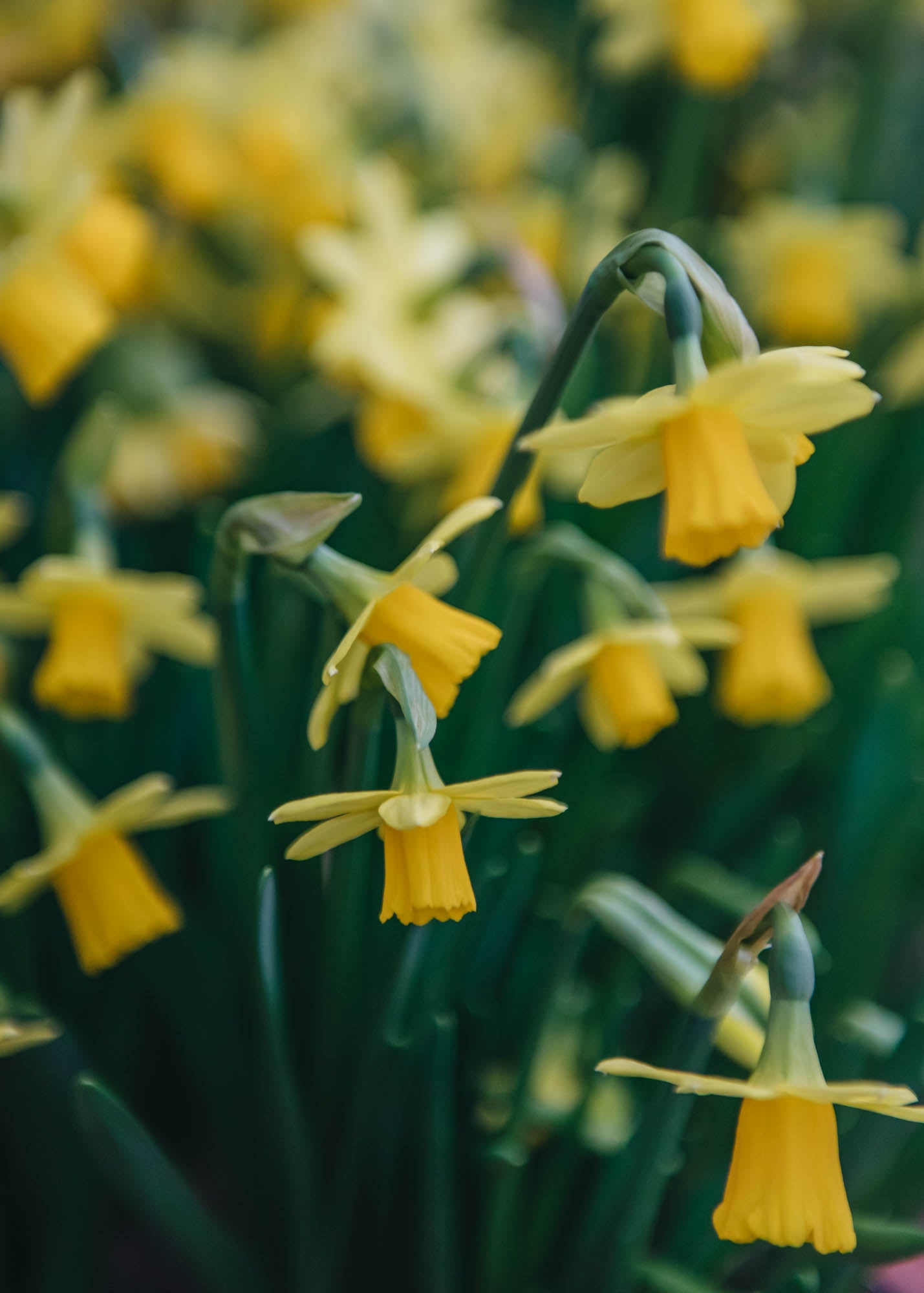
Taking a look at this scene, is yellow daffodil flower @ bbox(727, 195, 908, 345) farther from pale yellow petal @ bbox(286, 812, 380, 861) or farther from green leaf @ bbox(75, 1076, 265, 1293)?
green leaf @ bbox(75, 1076, 265, 1293)

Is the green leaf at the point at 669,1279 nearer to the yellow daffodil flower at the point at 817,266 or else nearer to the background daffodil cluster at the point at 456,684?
the background daffodil cluster at the point at 456,684

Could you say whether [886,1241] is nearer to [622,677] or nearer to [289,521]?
[622,677]

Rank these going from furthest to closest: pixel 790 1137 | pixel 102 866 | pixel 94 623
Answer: pixel 94 623 → pixel 102 866 → pixel 790 1137

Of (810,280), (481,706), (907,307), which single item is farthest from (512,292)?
(481,706)

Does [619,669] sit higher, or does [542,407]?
[542,407]

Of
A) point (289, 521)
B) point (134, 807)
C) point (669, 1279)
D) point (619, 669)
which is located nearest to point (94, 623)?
point (134, 807)

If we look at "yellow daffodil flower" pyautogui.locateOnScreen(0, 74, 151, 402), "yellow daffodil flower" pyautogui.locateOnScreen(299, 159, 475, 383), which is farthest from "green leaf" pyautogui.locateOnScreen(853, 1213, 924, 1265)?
"yellow daffodil flower" pyautogui.locateOnScreen(0, 74, 151, 402)

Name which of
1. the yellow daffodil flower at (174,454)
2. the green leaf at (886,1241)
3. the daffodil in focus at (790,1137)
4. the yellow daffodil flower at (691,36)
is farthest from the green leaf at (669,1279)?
Result: the yellow daffodil flower at (691,36)
